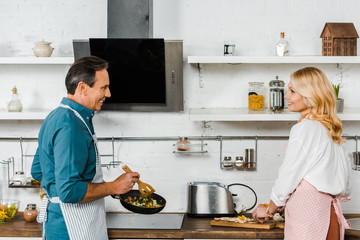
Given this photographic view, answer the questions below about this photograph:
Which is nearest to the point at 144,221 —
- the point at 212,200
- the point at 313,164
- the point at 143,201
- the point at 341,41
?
the point at 143,201

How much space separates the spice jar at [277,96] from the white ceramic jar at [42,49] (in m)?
1.53

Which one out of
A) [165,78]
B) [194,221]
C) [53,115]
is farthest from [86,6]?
[194,221]

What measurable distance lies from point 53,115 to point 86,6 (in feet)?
4.75

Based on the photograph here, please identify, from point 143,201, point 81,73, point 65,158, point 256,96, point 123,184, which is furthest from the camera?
point 256,96

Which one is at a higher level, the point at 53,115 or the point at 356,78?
the point at 356,78

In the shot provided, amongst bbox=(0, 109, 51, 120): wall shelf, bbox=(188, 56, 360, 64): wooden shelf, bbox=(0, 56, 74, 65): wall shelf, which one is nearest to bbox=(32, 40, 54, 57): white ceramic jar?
bbox=(0, 56, 74, 65): wall shelf

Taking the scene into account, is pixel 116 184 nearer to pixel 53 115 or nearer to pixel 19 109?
pixel 53 115

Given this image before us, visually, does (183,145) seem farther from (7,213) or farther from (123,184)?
(7,213)

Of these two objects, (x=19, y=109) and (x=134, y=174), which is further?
(x=19, y=109)

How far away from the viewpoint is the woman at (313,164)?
2.19 meters

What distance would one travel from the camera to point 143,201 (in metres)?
2.92

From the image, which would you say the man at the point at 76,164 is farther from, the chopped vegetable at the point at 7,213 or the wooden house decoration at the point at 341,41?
the wooden house decoration at the point at 341,41

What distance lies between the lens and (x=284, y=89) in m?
3.26

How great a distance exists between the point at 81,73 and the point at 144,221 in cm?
128
